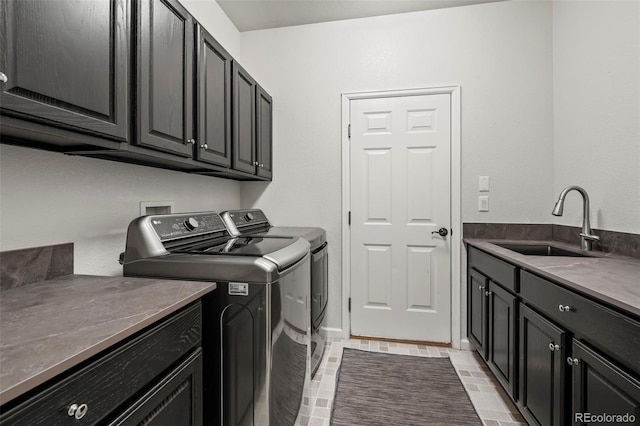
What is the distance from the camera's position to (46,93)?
31.9 inches

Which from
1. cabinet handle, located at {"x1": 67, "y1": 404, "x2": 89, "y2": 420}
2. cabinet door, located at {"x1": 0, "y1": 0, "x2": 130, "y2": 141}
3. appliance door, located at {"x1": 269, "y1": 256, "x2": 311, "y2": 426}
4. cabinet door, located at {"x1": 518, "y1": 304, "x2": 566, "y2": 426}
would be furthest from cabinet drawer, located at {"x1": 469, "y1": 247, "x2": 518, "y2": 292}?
cabinet door, located at {"x1": 0, "y1": 0, "x2": 130, "y2": 141}

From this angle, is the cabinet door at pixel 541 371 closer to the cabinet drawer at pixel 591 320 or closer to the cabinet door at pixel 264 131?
the cabinet drawer at pixel 591 320

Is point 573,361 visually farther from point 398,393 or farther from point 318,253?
point 318,253

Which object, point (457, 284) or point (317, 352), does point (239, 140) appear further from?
point (457, 284)

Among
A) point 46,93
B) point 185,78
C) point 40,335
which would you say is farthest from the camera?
point 185,78

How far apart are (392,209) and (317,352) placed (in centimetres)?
126

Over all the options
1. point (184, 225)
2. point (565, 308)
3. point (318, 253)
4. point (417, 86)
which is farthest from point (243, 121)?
point (565, 308)

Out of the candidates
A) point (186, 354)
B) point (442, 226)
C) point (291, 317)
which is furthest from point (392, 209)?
point (186, 354)

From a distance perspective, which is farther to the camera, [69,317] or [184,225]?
[184,225]

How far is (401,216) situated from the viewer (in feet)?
8.24

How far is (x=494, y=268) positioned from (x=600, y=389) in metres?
0.89

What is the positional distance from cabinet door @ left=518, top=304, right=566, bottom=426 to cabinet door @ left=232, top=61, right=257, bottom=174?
1816 mm

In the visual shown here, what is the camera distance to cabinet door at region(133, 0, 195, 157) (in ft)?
3.77
